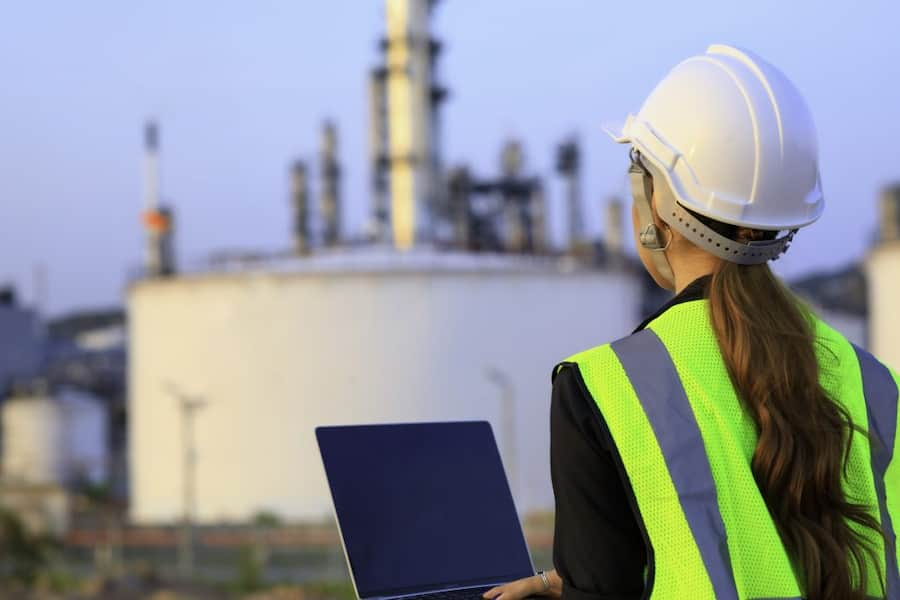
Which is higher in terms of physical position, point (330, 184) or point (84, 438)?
point (330, 184)

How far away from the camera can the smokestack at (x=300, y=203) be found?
37.4 meters

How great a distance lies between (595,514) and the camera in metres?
1.62

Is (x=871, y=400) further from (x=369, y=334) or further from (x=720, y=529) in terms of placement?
(x=369, y=334)

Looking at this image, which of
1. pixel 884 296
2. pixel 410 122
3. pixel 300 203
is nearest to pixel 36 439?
pixel 300 203

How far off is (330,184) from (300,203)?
1.21m

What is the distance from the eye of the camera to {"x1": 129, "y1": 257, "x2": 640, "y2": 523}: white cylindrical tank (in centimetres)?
2844

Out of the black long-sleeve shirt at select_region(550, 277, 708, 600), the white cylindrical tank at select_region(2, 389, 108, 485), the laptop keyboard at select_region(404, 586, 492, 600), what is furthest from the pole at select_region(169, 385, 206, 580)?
the black long-sleeve shirt at select_region(550, 277, 708, 600)

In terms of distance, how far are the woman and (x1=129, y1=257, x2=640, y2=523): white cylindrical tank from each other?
26.1m

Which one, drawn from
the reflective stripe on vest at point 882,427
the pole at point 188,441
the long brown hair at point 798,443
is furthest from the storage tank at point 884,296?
the long brown hair at point 798,443

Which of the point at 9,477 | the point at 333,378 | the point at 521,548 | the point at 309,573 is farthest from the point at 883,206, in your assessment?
the point at 521,548

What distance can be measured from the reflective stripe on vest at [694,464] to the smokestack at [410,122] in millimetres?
28442

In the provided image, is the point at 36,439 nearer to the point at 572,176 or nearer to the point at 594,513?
the point at 572,176

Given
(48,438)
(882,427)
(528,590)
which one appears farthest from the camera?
(48,438)

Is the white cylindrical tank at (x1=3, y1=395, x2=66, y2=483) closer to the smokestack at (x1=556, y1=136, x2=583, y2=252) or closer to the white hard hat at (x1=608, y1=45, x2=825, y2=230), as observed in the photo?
the smokestack at (x1=556, y1=136, x2=583, y2=252)
